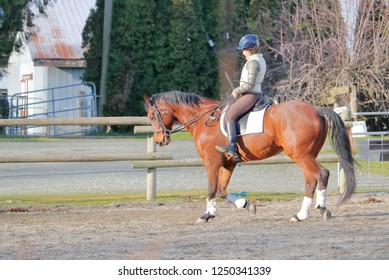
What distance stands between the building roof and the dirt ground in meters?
24.1

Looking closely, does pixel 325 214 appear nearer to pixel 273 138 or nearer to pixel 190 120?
pixel 273 138

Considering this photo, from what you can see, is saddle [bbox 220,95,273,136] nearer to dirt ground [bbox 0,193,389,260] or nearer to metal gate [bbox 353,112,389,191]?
dirt ground [bbox 0,193,389,260]

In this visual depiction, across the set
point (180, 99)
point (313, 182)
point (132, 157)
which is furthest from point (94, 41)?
point (313, 182)

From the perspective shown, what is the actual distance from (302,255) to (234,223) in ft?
10.1

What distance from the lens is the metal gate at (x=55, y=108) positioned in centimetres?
3222

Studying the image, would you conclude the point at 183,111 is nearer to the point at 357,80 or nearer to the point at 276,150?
the point at 276,150

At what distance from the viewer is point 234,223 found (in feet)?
38.8

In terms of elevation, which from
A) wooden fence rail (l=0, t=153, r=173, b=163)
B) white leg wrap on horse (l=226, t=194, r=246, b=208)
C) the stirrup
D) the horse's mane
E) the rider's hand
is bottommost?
white leg wrap on horse (l=226, t=194, r=246, b=208)

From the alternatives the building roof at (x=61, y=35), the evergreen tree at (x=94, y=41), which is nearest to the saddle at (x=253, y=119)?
the evergreen tree at (x=94, y=41)

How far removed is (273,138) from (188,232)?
1939 mm

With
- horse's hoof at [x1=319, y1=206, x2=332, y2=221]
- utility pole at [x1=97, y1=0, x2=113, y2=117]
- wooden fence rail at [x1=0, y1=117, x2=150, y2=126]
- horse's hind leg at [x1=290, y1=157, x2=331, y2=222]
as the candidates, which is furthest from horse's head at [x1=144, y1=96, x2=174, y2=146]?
utility pole at [x1=97, y1=0, x2=113, y2=117]

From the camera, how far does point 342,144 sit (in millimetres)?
11906

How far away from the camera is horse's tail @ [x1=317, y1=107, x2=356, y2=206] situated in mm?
11703

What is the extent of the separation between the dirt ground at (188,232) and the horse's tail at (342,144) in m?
0.46
